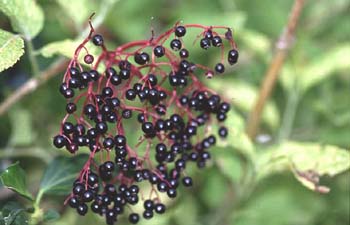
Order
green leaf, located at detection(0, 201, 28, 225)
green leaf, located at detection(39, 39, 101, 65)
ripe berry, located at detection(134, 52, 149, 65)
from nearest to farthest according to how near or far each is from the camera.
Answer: green leaf, located at detection(0, 201, 28, 225), ripe berry, located at detection(134, 52, 149, 65), green leaf, located at detection(39, 39, 101, 65)

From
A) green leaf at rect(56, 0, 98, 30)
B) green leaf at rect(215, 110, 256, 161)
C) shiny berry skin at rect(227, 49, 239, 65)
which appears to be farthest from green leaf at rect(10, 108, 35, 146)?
shiny berry skin at rect(227, 49, 239, 65)

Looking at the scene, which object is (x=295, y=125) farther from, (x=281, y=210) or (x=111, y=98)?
(x=111, y=98)

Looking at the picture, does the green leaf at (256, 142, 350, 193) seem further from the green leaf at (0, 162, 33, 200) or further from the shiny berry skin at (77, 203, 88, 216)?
the green leaf at (0, 162, 33, 200)

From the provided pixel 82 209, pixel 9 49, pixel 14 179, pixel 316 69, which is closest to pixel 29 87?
pixel 9 49

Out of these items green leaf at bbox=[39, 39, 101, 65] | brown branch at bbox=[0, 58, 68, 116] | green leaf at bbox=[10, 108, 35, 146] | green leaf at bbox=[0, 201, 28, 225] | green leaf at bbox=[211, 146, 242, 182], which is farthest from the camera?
green leaf at bbox=[10, 108, 35, 146]

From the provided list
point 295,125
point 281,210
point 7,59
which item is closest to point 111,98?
point 7,59

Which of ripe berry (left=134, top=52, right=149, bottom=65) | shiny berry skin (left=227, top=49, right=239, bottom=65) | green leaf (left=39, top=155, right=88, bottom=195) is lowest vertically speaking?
green leaf (left=39, top=155, right=88, bottom=195)

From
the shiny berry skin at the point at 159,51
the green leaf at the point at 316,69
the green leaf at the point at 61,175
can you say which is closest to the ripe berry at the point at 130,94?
the shiny berry skin at the point at 159,51

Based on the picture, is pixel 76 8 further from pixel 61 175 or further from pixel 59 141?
pixel 59 141
